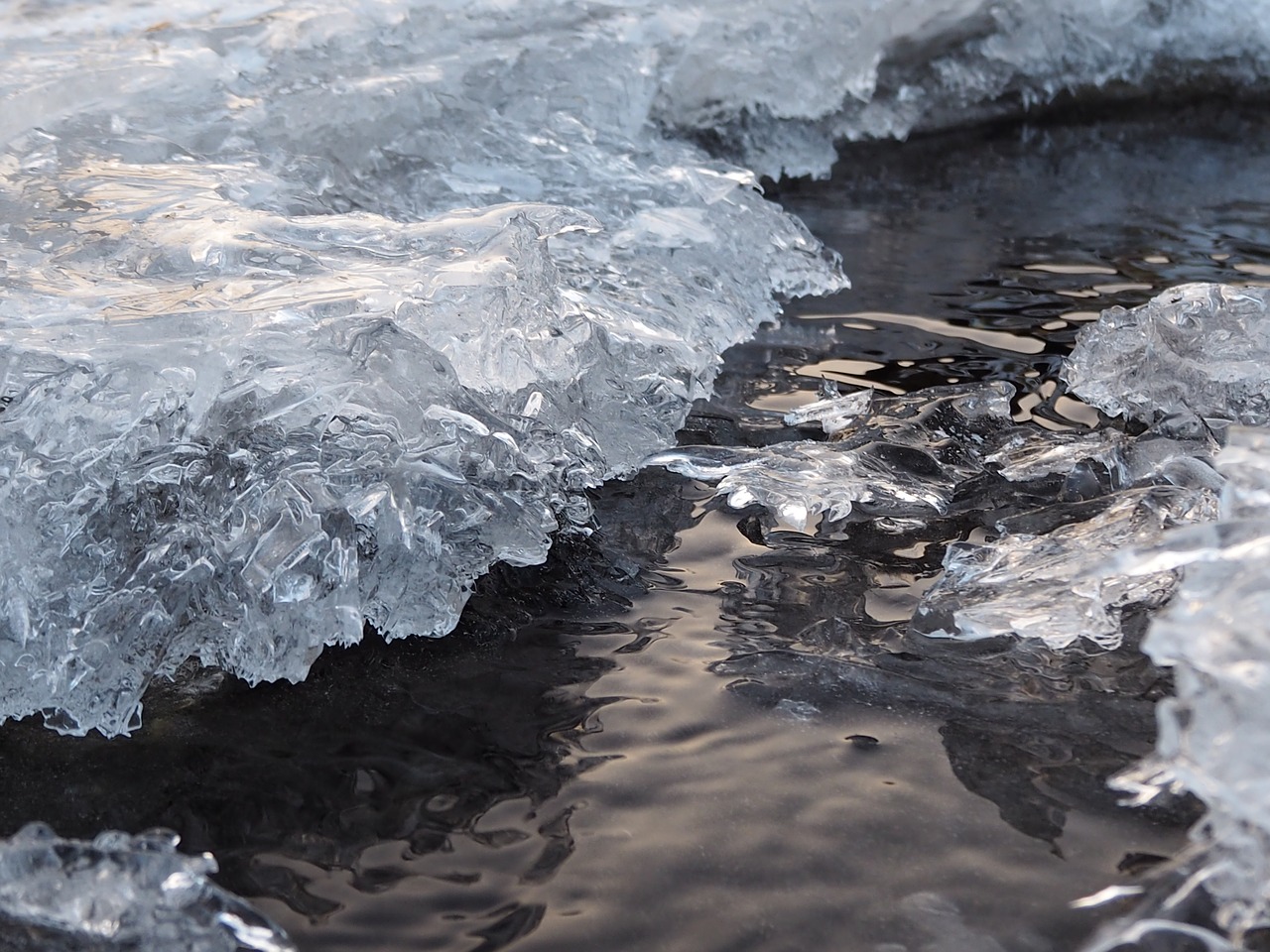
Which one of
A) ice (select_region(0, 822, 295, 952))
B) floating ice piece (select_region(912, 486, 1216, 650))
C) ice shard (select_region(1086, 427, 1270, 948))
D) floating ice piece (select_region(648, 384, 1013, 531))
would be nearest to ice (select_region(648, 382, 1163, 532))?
floating ice piece (select_region(648, 384, 1013, 531))

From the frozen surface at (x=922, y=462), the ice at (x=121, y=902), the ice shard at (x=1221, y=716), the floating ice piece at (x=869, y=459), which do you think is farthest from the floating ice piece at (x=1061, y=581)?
the ice at (x=121, y=902)

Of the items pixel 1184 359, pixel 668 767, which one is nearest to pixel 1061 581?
pixel 668 767

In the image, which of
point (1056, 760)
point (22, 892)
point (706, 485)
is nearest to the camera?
point (22, 892)

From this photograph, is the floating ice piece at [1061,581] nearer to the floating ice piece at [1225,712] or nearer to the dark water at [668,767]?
the dark water at [668,767]

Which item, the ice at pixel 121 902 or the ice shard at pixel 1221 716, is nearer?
the ice shard at pixel 1221 716

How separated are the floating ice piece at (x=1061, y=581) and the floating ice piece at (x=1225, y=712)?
1.49 ft

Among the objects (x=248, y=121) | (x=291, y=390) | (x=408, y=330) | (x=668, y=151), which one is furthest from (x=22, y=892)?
(x=668, y=151)

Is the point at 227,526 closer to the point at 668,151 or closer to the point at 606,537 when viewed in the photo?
the point at 606,537

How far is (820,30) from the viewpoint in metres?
5.23

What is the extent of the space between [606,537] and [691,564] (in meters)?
0.19

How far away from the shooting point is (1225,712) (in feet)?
4.32

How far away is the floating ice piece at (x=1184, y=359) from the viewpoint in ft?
9.13

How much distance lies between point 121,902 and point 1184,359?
236 cm

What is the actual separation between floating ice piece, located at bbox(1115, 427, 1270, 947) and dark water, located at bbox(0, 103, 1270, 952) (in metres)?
0.19
